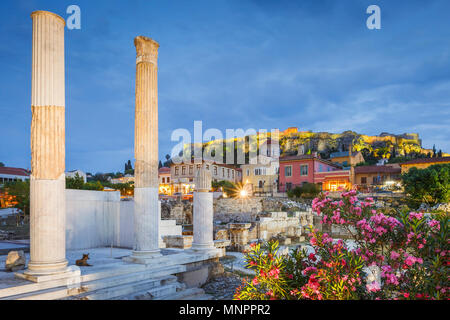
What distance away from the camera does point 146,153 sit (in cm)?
817

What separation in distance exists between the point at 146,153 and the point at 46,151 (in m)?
2.58

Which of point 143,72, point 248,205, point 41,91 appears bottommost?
point 248,205

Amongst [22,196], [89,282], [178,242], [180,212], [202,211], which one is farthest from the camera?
[180,212]

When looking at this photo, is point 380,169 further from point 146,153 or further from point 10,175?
point 10,175

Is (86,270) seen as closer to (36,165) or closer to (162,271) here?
(162,271)

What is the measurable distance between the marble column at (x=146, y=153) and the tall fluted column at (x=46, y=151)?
7.21 feet

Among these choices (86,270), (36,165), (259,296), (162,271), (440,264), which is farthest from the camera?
(162,271)

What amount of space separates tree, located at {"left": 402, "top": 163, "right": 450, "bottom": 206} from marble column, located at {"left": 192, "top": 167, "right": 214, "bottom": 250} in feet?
91.4

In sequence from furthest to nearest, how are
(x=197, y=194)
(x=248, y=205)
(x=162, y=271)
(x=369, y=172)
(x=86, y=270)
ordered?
(x=369, y=172)
(x=248, y=205)
(x=197, y=194)
(x=162, y=271)
(x=86, y=270)

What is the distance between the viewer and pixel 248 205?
35.2 m

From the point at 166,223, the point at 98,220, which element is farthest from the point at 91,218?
the point at 166,223

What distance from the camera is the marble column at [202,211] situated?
969cm
